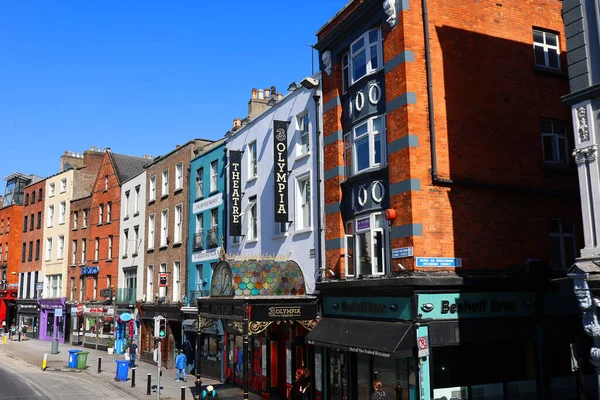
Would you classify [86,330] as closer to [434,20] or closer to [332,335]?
[332,335]

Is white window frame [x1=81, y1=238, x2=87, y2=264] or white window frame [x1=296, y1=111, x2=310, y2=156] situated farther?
white window frame [x1=81, y1=238, x2=87, y2=264]

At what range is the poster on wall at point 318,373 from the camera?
20.0 metres

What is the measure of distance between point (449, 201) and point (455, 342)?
4036 mm

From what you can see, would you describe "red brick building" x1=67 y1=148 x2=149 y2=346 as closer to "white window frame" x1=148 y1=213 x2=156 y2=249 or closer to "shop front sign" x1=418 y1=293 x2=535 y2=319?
"white window frame" x1=148 y1=213 x2=156 y2=249

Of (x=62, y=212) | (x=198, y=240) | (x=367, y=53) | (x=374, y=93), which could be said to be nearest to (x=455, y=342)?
(x=374, y=93)

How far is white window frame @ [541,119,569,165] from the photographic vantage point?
18859 millimetres

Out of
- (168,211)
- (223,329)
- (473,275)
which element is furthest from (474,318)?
(168,211)

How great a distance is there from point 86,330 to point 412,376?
37465 mm

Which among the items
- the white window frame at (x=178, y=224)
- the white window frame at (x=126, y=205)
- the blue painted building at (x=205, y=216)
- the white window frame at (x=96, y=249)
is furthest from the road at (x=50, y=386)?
the white window frame at (x=96, y=249)

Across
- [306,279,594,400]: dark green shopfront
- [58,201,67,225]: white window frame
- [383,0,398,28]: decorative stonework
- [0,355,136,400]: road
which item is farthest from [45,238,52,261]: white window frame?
[383,0,398,28]: decorative stonework

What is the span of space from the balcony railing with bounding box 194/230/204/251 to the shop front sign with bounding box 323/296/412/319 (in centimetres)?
1278

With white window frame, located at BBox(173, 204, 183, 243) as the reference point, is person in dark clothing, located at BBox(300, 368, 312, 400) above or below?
below

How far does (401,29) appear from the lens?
16.9 m

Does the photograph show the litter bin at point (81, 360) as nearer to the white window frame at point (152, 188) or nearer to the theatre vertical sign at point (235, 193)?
the white window frame at point (152, 188)
